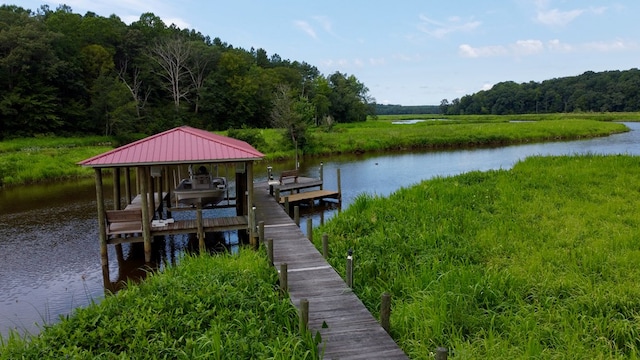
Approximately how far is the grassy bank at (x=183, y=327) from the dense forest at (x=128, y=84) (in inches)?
1222

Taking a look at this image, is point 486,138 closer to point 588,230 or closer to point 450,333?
point 588,230

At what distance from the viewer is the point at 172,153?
494 inches

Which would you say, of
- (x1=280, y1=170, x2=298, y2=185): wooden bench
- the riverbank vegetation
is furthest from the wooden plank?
the riverbank vegetation

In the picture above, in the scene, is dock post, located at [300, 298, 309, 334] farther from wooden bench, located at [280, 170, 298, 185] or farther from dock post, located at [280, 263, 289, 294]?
wooden bench, located at [280, 170, 298, 185]

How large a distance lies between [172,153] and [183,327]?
667 cm

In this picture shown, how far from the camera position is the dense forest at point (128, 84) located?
139 ft

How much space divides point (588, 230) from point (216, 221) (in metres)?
10.4

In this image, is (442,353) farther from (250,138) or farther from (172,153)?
(250,138)

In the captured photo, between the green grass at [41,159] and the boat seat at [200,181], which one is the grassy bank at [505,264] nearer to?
the boat seat at [200,181]

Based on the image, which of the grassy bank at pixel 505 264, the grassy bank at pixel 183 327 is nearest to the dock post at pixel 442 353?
the grassy bank at pixel 505 264

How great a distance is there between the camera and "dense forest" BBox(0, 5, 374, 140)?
42.2 meters

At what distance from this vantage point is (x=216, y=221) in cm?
1405

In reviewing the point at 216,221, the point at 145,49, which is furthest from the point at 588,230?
the point at 145,49

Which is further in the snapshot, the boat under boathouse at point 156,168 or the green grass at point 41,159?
the green grass at point 41,159
